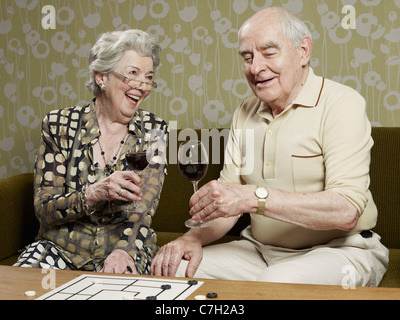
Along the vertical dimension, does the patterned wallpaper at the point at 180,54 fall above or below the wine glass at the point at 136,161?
above

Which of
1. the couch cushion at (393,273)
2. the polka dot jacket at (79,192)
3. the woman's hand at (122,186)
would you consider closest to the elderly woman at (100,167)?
the polka dot jacket at (79,192)

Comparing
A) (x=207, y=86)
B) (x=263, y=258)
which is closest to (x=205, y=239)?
(x=263, y=258)

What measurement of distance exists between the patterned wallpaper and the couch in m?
0.31

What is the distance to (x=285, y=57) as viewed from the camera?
176cm

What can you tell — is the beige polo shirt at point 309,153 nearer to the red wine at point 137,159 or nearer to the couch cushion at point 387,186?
the red wine at point 137,159

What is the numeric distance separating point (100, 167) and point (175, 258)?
46cm

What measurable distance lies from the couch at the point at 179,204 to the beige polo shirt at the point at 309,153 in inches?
18.0

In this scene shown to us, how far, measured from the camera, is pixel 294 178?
1.74 m

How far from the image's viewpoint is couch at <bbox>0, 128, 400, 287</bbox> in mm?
2193

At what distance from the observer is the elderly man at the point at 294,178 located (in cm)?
154

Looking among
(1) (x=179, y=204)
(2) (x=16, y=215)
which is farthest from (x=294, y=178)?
(2) (x=16, y=215)

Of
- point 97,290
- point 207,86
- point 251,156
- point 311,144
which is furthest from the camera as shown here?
point 207,86
